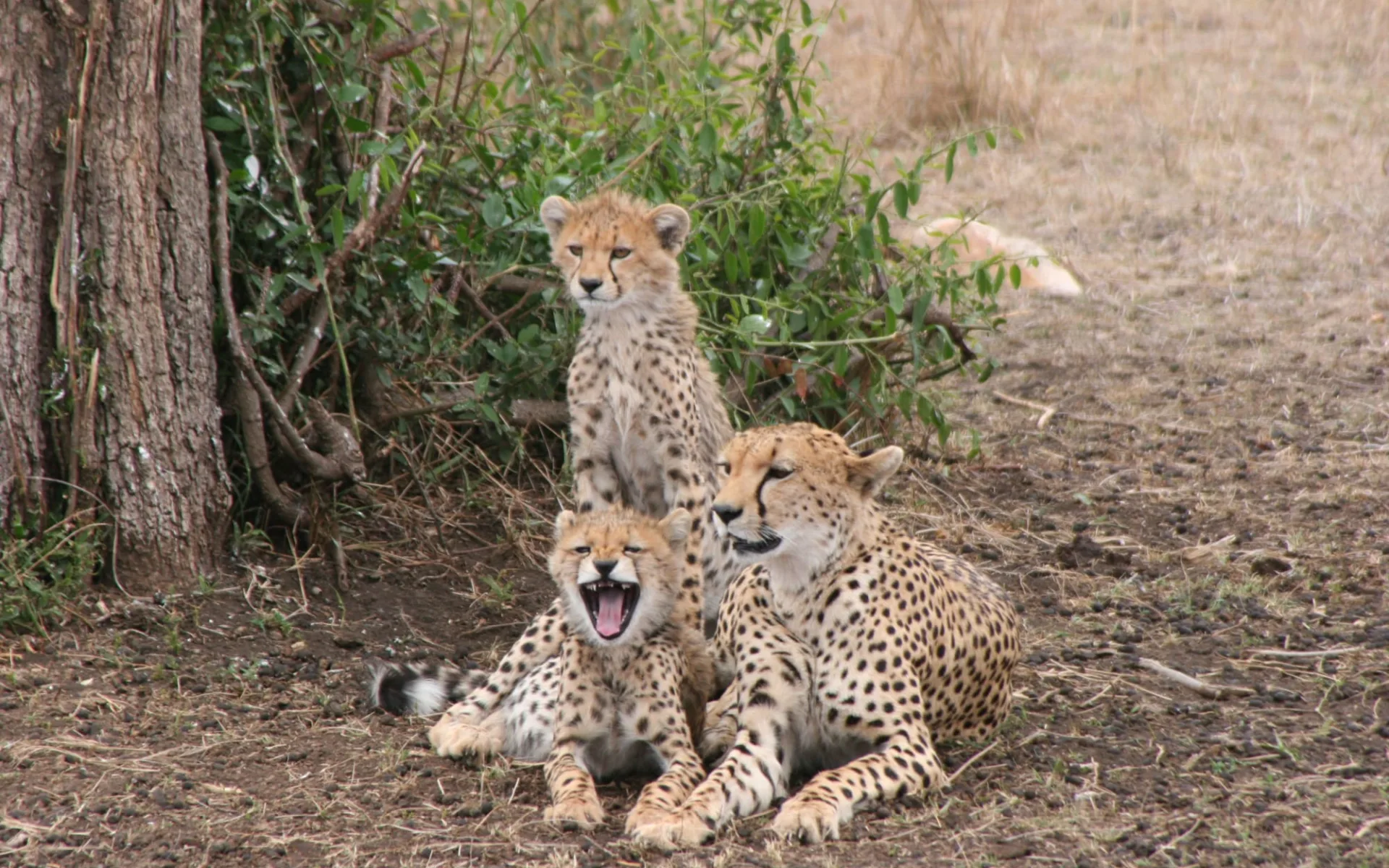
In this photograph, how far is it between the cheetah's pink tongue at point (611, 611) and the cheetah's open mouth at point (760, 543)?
1.00ft

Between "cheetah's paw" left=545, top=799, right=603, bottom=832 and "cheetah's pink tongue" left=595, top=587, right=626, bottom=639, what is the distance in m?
0.43

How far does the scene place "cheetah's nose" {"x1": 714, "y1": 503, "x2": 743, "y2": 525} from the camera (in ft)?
10.8

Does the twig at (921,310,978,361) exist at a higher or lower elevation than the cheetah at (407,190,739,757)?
lower

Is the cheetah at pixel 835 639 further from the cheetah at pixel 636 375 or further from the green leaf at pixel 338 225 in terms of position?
the green leaf at pixel 338 225

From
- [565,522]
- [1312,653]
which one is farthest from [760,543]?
[1312,653]

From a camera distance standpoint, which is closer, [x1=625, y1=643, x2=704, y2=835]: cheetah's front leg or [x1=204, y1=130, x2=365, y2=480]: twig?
[x1=625, y1=643, x2=704, y2=835]: cheetah's front leg

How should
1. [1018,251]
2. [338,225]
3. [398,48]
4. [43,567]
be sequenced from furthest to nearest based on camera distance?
[1018,251]
[398,48]
[338,225]
[43,567]

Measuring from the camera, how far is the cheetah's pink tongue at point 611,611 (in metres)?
3.44

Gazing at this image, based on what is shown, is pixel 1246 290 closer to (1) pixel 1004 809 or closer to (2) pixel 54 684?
(1) pixel 1004 809

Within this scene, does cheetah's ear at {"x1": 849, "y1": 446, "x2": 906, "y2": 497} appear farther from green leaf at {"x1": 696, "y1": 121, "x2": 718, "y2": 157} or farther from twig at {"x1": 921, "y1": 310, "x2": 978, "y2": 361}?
twig at {"x1": 921, "y1": 310, "x2": 978, "y2": 361}

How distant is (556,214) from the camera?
433cm

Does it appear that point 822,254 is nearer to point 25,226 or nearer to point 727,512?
point 727,512

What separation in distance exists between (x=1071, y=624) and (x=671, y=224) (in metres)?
1.55

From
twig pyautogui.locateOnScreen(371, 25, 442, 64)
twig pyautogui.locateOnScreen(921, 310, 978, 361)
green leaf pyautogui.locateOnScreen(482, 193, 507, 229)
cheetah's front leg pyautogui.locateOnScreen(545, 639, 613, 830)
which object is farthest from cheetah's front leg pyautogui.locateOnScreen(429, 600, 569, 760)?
twig pyautogui.locateOnScreen(921, 310, 978, 361)
